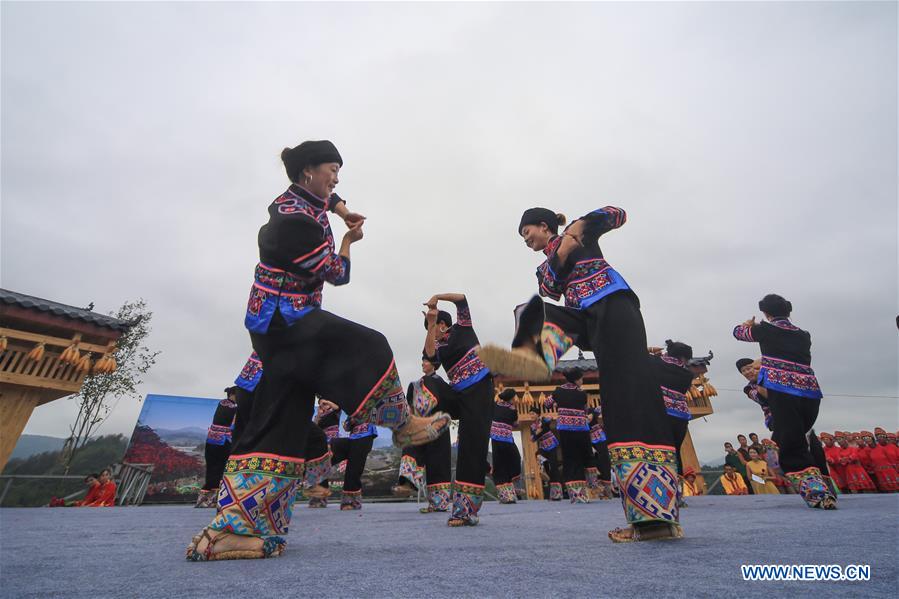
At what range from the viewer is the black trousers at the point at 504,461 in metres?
8.21

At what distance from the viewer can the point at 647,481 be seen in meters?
2.12

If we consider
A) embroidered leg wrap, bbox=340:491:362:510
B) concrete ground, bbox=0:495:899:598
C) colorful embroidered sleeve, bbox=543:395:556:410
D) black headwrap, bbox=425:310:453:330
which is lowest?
concrete ground, bbox=0:495:899:598

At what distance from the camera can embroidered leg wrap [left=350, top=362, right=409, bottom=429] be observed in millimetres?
2053

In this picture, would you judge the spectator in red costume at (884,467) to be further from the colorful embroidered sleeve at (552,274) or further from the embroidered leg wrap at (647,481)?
the colorful embroidered sleeve at (552,274)

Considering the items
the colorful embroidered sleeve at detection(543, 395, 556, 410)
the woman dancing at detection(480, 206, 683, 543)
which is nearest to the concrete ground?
the woman dancing at detection(480, 206, 683, 543)

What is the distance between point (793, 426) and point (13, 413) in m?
16.1

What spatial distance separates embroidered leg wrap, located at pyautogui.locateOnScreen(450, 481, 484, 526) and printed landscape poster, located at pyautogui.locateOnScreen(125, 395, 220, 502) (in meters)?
15.3

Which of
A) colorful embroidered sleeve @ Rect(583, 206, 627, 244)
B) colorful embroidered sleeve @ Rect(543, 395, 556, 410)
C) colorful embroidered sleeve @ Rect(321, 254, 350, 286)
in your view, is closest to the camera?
colorful embroidered sleeve @ Rect(321, 254, 350, 286)

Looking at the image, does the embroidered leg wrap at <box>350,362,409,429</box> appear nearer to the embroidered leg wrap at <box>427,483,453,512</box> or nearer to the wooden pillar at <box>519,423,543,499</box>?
the embroidered leg wrap at <box>427,483,453,512</box>

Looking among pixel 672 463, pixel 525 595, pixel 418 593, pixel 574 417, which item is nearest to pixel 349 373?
pixel 418 593

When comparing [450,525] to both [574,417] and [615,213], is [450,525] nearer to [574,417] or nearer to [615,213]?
[615,213]

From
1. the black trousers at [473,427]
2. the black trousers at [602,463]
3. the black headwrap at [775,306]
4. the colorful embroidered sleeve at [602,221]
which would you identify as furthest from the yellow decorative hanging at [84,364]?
the black headwrap at [775,306]

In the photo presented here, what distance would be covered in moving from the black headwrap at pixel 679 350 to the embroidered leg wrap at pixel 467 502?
3.78 meters

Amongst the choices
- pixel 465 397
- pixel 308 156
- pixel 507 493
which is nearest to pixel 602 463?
pixel 507 493
